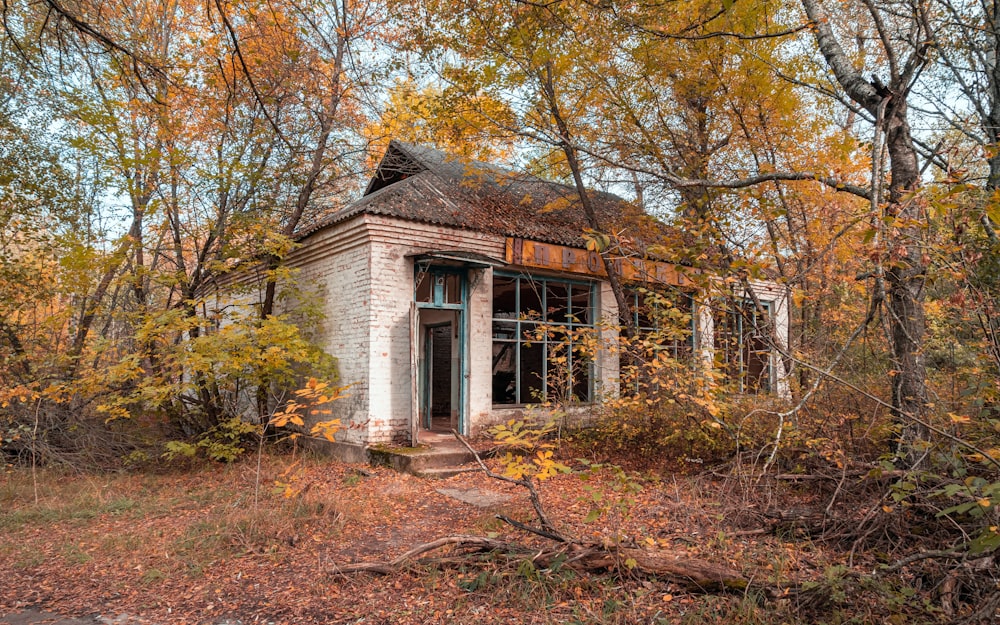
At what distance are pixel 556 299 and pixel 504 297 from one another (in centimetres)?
111

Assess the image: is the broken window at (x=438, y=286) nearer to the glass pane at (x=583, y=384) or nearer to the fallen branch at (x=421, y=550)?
the glass pane at (x=583, y=384)

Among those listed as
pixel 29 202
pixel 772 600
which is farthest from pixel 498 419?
pixel 29 202

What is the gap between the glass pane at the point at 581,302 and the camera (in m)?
12.0

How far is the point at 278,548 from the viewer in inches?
203

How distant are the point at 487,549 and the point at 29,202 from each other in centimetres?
1001

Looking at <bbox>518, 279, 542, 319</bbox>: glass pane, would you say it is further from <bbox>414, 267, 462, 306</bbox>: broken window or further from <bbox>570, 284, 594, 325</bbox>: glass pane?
<bbox>414, 267, 462, 306</bbox>: broken window

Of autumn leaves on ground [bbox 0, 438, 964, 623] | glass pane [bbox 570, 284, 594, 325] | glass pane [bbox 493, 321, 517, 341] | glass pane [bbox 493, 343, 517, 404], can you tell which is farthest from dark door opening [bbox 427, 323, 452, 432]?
autumn leaves on ground [bbox 0, 438, 964, 623]

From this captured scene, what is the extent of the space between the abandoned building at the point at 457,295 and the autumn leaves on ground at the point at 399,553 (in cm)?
216

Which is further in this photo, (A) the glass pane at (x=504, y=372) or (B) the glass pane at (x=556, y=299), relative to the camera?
(B) the glass pane at (x=556, y=299)

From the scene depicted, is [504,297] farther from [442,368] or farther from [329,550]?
[329,550]

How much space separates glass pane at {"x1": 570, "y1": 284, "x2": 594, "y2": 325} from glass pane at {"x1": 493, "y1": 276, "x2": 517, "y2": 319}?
128cm

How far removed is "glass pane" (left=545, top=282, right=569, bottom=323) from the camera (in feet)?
38.3

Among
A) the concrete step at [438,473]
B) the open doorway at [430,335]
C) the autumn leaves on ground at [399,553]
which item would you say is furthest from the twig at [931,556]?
the open doorway at [430,335]

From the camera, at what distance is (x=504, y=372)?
1155 centimetres
